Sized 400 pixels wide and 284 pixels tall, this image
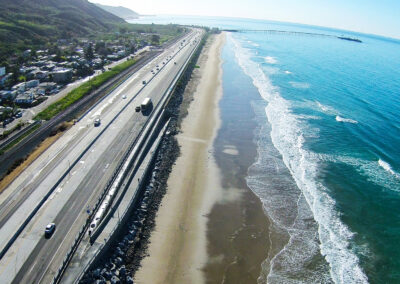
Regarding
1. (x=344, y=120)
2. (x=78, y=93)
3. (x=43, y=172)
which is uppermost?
(x=78, y=93)

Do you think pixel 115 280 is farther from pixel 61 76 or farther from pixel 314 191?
pixel 61 76

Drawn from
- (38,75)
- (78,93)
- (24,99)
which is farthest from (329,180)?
(38,75)

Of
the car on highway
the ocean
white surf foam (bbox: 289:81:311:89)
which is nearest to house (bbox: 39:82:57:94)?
the ocean

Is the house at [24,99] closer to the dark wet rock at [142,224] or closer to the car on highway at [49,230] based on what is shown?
the dark wet rock at [142,224]

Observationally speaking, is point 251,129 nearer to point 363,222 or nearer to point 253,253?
point 363,222

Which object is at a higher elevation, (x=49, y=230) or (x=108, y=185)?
(x=108, y=185)

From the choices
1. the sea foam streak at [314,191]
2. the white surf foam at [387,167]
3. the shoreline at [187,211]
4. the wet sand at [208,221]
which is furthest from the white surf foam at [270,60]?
the white surf foam at [387,167]
